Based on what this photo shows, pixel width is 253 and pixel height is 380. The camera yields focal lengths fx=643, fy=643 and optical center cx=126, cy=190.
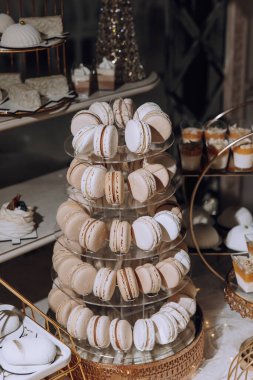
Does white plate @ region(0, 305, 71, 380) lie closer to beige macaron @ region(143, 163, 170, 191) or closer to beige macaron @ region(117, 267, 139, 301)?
beige macaron @ region(117, 267, 139, 301)

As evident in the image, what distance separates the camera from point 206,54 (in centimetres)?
324

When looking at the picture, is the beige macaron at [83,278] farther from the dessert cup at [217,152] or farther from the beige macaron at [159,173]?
the dessert cup at [217,152]

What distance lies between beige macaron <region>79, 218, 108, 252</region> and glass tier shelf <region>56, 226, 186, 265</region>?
6 centimetres

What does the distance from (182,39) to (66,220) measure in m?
1.66

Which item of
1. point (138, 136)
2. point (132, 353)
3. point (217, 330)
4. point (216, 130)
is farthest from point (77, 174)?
point (217, 330)

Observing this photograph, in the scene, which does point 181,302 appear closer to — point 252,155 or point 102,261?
point 102,261

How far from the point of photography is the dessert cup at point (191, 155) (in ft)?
7.01

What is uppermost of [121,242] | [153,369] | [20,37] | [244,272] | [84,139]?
[20,37]

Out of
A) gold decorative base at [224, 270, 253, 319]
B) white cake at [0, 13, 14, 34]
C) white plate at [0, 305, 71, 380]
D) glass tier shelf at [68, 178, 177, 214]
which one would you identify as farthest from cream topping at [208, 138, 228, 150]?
white plate at [0, 305, 71, 380]

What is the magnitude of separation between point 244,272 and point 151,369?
1.29 feet

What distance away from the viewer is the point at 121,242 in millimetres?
1740

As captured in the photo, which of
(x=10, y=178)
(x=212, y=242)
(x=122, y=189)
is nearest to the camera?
(x=122, y=189)

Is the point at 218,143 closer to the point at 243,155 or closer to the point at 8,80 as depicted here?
the point at 243,155

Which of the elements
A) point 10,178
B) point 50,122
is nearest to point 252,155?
point 10,178
